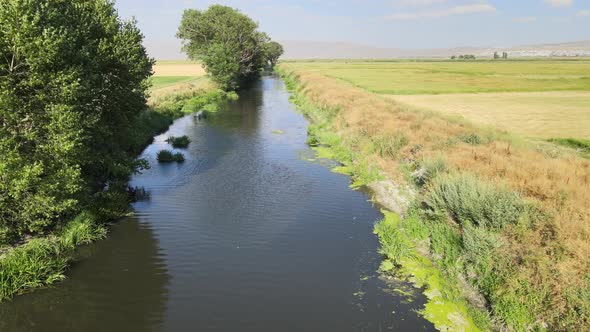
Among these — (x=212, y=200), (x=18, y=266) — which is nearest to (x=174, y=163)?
(x=212, y=200)

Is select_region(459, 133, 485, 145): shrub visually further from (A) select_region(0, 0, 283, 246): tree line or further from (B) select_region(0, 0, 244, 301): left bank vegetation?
(B) select_region(0, 0, 244, 301): left bank vegetation

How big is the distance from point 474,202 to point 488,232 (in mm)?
1537

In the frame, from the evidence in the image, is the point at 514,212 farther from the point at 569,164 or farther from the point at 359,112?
the point at 359,112

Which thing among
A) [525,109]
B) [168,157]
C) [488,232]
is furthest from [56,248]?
[525,109]

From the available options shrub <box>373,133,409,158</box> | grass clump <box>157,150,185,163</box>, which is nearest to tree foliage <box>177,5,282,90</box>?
grass clump <box>157,150,185,163</box>

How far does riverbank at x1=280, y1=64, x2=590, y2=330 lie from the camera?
1016cm

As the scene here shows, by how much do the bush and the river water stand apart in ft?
11.3

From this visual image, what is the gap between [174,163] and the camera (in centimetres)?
2861

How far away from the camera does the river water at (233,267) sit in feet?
39.1

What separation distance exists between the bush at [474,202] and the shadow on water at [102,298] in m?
11.1

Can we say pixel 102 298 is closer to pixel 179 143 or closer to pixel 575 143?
pixel 179 143

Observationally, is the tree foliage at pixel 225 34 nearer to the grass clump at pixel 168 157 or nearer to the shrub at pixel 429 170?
the grass clump at pixel 168 157

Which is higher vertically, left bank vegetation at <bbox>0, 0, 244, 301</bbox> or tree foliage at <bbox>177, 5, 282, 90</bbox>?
tree foliage at <bbox>177, 5, 282, 90</bbox>

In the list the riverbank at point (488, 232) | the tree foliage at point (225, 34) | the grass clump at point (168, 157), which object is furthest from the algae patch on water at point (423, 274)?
the tree foliage at point (225, 34)
